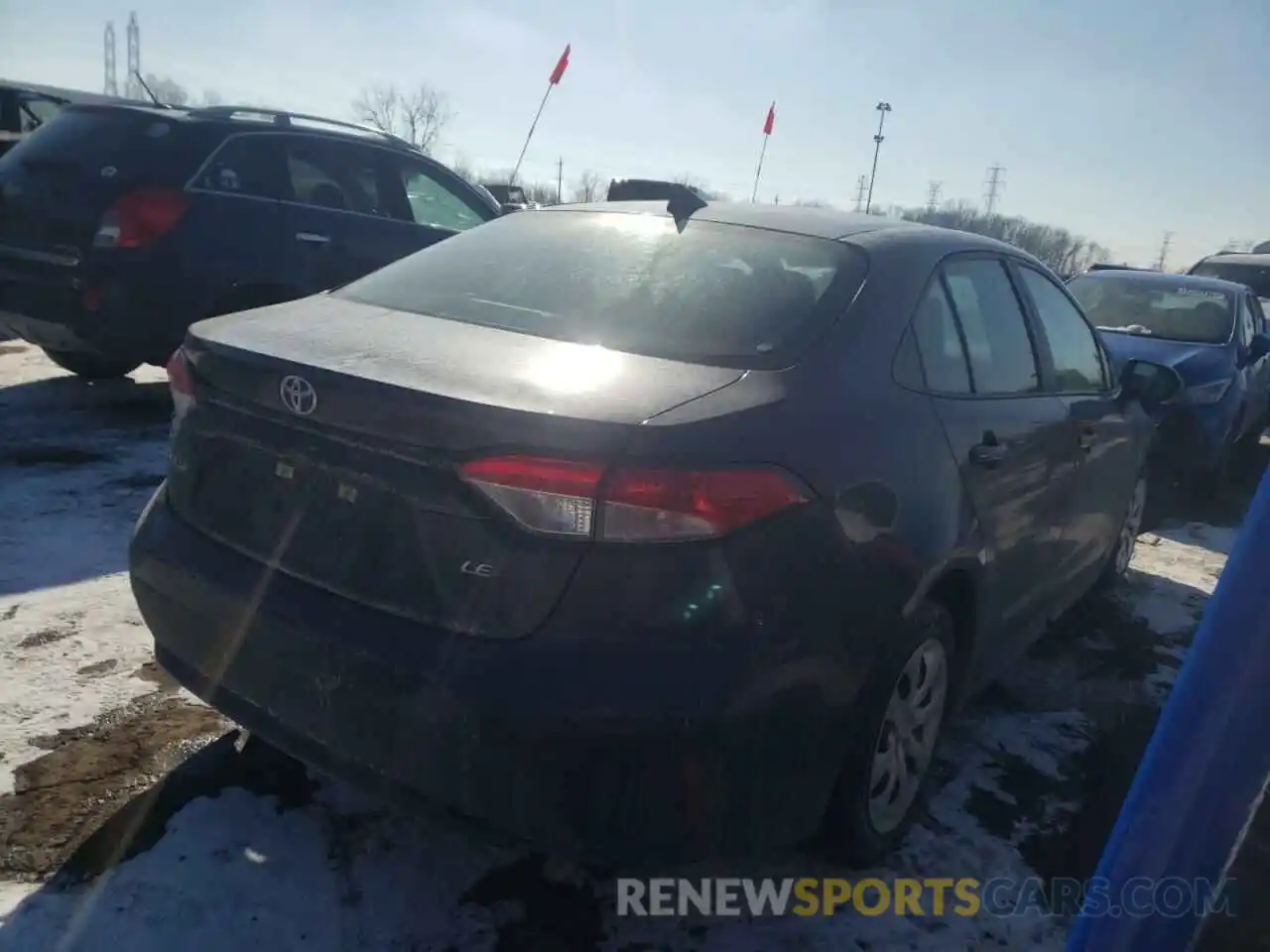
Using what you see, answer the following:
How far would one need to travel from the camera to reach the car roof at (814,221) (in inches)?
110

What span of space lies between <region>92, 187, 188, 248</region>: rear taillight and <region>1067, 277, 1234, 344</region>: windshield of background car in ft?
20.0

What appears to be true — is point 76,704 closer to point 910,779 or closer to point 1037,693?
point 910,779

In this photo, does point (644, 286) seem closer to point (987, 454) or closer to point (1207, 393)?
Answer: point (987, 454)

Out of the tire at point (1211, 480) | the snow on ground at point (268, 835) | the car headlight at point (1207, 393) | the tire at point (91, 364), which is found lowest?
the tire at point (1211, 480)

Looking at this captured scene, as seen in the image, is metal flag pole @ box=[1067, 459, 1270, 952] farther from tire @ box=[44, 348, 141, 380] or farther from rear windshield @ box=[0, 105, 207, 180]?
tire @ box=[44, 348, 141, 380]

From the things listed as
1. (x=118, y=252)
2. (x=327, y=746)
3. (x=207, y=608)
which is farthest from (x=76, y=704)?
(x=118, y=252)

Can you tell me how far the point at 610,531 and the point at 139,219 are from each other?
181 inches

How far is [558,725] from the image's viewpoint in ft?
5.83

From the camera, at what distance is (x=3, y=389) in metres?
6.19

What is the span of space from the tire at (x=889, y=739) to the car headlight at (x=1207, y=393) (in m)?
4.65

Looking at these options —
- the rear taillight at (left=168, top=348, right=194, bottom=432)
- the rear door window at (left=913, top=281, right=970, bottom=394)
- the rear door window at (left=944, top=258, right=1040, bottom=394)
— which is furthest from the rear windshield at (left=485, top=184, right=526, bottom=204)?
the rear taillight at (left=168, top=348, right=194, bottom=432)

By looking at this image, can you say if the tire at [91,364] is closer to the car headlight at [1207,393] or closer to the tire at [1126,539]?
the tire at [1126,539]

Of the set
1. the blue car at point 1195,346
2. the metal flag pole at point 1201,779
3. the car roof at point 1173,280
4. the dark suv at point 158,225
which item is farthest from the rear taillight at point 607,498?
the car roof at point 1173,280

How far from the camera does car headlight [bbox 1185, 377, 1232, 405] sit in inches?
254
